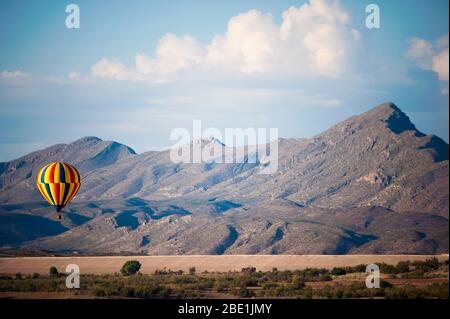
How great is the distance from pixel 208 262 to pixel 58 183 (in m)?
43.3

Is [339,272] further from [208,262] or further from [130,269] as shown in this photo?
[208,262]

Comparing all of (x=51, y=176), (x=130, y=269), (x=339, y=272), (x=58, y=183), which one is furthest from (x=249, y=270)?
(x=51, y=176)

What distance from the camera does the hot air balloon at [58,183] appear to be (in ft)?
344

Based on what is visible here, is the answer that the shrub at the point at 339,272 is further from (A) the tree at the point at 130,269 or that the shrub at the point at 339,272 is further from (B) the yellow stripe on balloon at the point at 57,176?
(B) the yellow stripe on balloon at the point at 57,176

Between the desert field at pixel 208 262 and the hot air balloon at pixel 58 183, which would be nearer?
the hot air balloon at pixel 58 183

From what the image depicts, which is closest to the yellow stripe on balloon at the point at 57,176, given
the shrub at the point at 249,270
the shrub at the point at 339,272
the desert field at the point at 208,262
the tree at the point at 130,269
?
the tree at the point at 130,269

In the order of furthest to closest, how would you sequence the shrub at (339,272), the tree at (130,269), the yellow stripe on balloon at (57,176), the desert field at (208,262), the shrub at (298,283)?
1. the desert field at (208,262)
2. the tree at (130,269)
3. the yellow stripe on balloon at (57,176)
4. the shrub at (339,272)
5. the shrub at (298,283)

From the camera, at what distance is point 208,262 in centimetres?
13938

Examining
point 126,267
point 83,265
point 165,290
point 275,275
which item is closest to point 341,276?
point 275,275

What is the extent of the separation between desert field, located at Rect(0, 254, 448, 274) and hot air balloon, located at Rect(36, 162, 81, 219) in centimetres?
2477

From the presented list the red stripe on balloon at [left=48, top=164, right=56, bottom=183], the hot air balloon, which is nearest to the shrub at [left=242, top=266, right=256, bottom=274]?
the hot air balloon

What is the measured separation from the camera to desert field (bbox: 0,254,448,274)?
12100 centimetres

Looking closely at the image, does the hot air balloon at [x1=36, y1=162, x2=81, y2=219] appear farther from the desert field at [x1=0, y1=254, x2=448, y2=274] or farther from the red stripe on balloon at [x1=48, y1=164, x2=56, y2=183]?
the desert field at [x1=0, y1=254, x2=448, y2=274]
